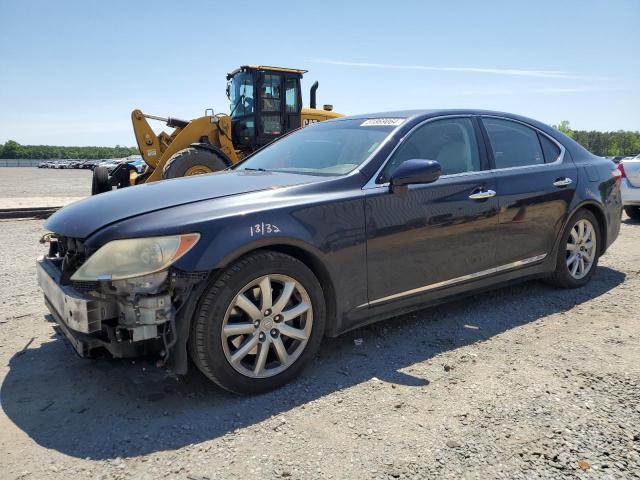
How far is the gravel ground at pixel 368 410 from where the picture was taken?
7.34 ft

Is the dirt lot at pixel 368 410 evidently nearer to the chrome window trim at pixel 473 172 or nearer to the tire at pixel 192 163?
the chrome window trim at pixel 473 172

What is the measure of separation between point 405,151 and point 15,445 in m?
2.80

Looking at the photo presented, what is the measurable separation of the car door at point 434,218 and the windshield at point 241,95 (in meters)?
7.89

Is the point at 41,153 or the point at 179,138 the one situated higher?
the point at 41,153

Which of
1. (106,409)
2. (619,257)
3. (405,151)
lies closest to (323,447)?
(106,409)

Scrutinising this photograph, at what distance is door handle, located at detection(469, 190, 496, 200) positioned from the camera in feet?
12.3

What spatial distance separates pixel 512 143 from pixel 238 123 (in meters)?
8.09

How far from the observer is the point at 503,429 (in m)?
2.48

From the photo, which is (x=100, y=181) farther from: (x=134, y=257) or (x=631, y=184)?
(x=631, y=184)

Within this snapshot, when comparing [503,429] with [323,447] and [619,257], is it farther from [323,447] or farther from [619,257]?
[619,257]

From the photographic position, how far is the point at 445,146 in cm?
383

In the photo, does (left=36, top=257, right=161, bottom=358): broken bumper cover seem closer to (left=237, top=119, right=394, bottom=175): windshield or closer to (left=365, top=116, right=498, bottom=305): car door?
(left=365, top=116, right=498, bottom=305): car door

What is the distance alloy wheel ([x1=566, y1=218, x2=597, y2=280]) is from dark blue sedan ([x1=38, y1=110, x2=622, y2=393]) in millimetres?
106

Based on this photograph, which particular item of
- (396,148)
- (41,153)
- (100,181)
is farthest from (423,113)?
(41,153)
